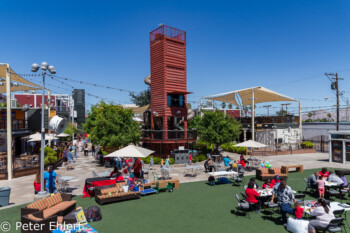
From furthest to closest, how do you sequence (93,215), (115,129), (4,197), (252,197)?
(115,129) → (4,197) → (252,197) → (93,215)

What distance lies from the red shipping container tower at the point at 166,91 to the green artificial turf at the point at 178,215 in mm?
12744

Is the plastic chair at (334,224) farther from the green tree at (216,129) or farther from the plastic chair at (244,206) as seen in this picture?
the green tree at (216,129)

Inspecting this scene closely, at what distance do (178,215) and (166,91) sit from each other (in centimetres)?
1784

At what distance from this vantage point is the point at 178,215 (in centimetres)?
1016

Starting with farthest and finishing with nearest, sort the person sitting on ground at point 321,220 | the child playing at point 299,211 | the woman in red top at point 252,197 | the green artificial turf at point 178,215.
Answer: the woman in red top at point 252,197
the green artificial turf at point 178,215
the child playing at point 299,211
the person sitting on ground at point 321,220

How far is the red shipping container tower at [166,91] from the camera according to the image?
86.3 feet

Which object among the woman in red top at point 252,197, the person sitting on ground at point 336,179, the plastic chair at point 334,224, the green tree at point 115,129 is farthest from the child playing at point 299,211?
the green tree at point 115,129

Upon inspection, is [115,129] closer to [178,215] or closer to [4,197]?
[4,197]

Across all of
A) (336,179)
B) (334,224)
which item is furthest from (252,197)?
(336,179)

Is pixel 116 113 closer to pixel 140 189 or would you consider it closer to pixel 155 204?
pixel 140 189

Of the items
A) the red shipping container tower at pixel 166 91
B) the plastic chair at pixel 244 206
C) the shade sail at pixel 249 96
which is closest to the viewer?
the plastic chair at pixel 244 206

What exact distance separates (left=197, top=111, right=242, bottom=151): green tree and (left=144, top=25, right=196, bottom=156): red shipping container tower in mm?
1338

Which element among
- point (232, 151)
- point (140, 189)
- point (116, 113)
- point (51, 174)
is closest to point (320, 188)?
point (140, 189)

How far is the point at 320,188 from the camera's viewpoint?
11.8 meters
